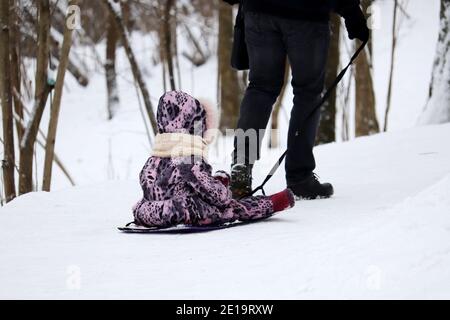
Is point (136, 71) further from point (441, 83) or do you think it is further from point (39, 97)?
point (441, 83)

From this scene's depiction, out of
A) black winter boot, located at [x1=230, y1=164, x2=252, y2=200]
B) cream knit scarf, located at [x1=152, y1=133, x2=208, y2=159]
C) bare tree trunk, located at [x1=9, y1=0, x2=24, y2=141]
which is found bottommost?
black winter boot, located at [x1=230, y1=164, x2=252, y2=200]

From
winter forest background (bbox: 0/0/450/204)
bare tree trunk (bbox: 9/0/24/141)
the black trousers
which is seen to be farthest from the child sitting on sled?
bare tree trunk (bbox: 9/0/24/141)

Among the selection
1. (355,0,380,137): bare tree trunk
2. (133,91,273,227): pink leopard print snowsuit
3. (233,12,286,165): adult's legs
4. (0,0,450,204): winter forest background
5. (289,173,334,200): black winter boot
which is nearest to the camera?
(133,91,273,227): pink leopard print snowsuit

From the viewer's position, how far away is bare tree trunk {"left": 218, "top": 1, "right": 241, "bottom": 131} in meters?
12.1

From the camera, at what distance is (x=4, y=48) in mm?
5152

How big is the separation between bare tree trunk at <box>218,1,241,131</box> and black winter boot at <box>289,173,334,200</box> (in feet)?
26.4

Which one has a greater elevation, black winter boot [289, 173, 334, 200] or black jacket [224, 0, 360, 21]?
black jacket [224, 0, 360, 21]

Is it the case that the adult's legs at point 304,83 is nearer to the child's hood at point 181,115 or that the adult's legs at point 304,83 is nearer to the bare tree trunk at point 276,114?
the child's hood at point 181,115

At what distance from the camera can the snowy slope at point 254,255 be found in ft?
6.98

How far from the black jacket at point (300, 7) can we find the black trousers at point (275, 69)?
0.09 feet

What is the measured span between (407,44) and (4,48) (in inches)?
486

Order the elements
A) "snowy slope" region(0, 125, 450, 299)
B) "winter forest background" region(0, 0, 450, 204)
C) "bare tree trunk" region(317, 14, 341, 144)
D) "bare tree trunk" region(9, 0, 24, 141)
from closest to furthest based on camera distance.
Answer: "snowy slope" region(0, 125, 450, 299)
"winter forest background" region(0, 0, 450, 204)
"bare tree trunk" region(9, 0, 24, 141)
"bare tree trunk" region(317, 14, 341, 144)

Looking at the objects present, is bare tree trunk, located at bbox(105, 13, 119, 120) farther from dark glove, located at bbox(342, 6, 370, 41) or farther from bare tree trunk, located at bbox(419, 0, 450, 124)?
dark glove, located at bbox(342, 6, 370, 41)

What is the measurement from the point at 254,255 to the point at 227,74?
9.79 m
